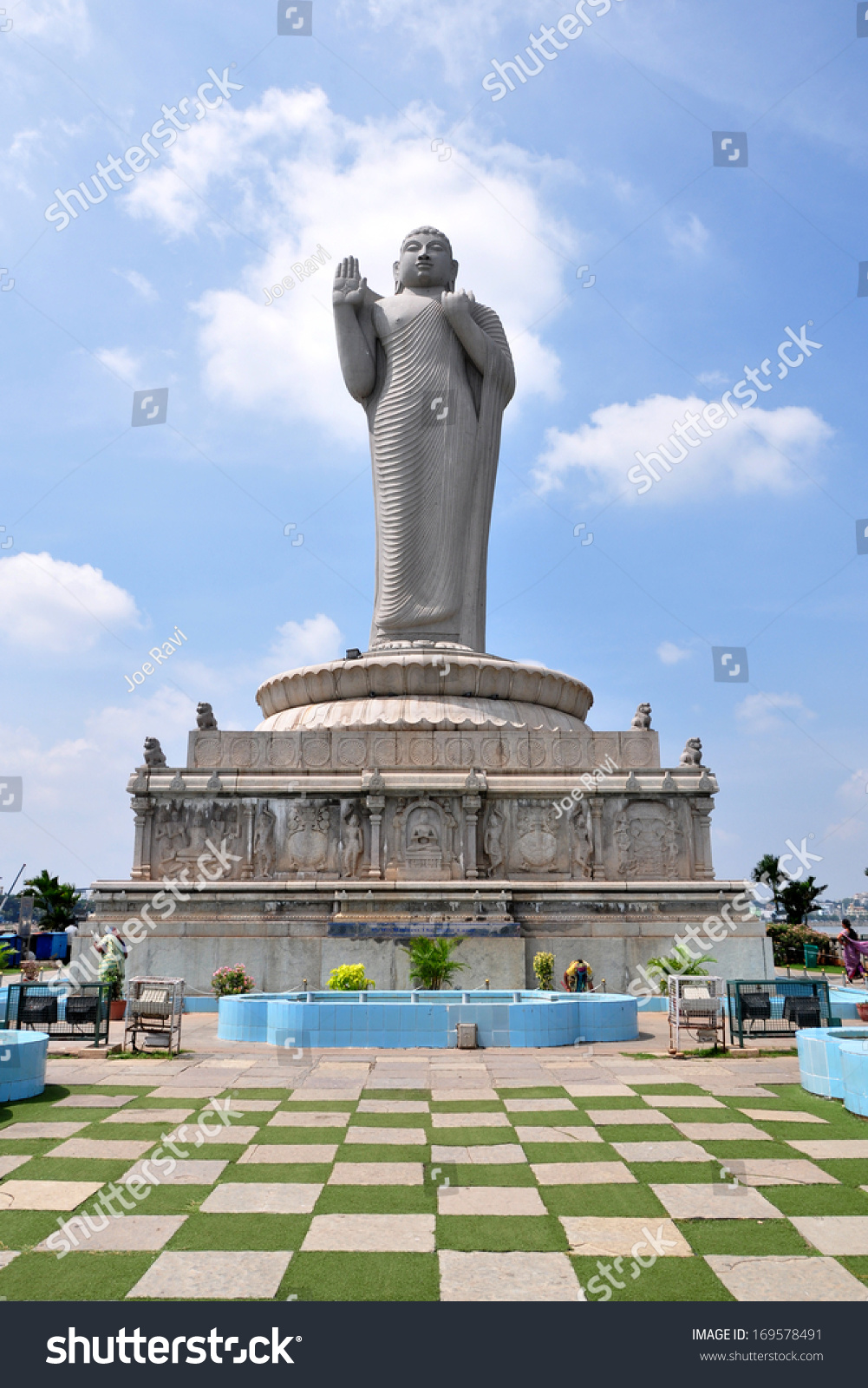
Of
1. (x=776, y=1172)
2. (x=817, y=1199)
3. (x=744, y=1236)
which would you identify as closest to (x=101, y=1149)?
(x=744, y=1236)

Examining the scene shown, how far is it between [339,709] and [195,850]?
4771mm

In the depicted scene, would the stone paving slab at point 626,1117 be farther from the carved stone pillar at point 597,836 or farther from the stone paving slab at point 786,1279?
the carved stone pillar at point 597,836

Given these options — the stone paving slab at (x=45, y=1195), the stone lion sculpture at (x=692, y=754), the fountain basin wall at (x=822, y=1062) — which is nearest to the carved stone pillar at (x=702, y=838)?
the stone lion sculpture at (x=692, y=754)

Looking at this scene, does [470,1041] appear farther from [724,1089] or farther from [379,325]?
[379,325]

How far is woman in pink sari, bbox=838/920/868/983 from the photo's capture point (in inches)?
730

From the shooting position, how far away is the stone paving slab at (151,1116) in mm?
8127

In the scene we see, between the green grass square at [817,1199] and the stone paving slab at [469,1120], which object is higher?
the stone paving slab at [469,1120]

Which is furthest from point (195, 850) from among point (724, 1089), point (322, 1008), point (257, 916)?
point (724, 1089)

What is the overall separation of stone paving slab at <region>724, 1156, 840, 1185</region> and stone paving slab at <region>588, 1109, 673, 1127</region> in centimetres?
118

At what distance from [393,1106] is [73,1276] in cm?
417

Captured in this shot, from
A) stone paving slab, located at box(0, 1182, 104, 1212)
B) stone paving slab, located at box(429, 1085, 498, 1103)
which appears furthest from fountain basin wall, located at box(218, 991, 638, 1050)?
stone paving slab, located at box(0, 1182, 104, 1212)

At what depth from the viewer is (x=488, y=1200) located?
6.05 metres

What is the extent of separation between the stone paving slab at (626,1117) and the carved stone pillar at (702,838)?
44.0ft

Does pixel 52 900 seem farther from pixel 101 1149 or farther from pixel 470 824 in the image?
pixel 101 1149
